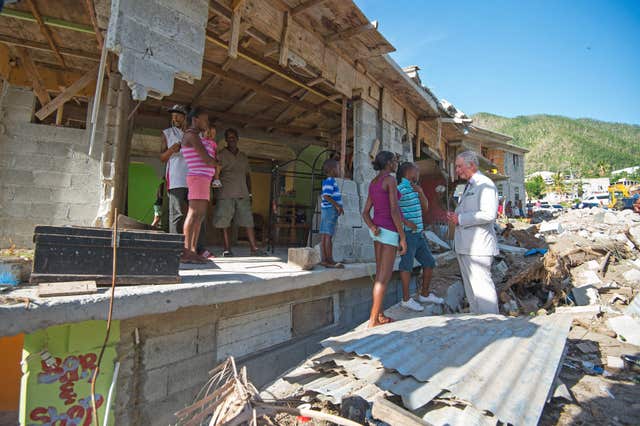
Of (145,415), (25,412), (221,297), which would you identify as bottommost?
(145,415)

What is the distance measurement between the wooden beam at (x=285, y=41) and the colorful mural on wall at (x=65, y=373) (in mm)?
3605

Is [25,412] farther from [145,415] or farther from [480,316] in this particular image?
[480,316]

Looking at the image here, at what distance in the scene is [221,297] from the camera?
2846 mm

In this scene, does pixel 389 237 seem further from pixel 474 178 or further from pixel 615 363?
pixel 615 363

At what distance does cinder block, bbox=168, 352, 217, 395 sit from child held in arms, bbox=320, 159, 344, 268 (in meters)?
1.92

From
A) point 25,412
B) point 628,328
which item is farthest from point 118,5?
point 628,328

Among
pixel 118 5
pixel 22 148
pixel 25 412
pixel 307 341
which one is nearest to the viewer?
pixel 25 412

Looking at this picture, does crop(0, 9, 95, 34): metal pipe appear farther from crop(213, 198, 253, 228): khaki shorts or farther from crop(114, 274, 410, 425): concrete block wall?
crop(114, 274, 410, 425): concrete block wall

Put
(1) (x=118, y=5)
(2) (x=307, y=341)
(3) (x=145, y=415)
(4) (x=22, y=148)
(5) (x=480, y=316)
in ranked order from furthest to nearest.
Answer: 1. (4) (x=22, y=148)
2. (2) (x=307, y=341)
3. (5) (x=480, y=316)
4. (1) (x=118, y=5)
5. (3) (x=145, y=415)

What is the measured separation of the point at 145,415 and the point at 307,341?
6.46ft

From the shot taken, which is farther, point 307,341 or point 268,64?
point 268,64

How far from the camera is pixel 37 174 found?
4848mm

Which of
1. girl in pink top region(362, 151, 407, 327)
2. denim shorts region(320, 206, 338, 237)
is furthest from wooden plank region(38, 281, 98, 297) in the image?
denim shorts region(320, 206, 338, 237)

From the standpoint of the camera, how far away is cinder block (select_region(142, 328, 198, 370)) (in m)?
2.58
